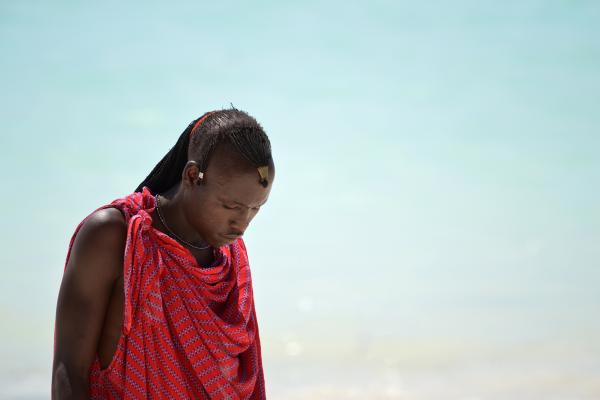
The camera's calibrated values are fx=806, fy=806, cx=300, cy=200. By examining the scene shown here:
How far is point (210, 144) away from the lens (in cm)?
313

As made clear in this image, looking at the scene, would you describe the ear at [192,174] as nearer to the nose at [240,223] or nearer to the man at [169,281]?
the man at [169,281]

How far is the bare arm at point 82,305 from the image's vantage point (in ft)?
9.50

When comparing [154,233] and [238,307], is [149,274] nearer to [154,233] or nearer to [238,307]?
[154,233]

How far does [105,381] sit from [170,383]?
247 millimetres

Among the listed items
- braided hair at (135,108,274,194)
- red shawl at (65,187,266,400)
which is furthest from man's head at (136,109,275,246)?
red shawl at (65,187,266,400)

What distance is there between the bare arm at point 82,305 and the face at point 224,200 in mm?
342

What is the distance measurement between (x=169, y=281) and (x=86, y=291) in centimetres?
35

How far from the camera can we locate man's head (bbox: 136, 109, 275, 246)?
3.06 meters

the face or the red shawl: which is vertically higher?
the face

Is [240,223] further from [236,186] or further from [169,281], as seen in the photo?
[169,281]

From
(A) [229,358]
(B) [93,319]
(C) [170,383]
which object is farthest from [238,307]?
(B) [93,319]

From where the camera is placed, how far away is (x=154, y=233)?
10.2ft

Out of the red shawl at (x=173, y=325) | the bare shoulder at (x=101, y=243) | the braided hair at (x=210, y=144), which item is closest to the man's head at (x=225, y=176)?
the braided hair at (x=210, y=144)

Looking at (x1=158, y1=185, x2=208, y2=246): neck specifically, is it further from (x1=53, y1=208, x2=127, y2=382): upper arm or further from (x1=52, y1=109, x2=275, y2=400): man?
(x1=53, y1=208, x2=127, y2=382): upper arm
